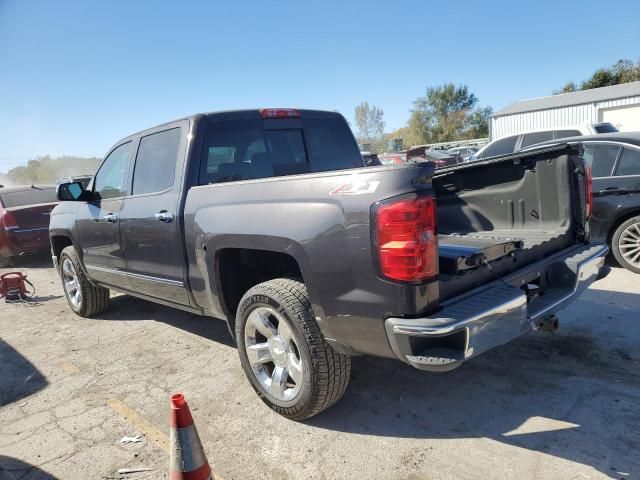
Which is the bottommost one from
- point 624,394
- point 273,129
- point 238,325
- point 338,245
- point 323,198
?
point 624,394

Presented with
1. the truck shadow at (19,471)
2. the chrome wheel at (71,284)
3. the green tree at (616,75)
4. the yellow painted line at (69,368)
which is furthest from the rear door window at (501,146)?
the green tree at (616,75)

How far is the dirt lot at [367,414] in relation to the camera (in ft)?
8.17

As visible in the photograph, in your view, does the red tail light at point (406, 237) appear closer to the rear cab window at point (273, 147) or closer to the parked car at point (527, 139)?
the rear cab window at point (273, 147)

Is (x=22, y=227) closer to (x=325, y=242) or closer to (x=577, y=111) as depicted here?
(x=325, y=242)

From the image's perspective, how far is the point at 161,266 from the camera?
12.6 ft

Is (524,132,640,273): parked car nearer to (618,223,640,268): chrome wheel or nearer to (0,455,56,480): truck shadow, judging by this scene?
(618,223,640,268): chrome wheel

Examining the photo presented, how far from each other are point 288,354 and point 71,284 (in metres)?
4.14

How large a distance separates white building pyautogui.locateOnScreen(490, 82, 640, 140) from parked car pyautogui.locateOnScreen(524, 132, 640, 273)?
1922 cm

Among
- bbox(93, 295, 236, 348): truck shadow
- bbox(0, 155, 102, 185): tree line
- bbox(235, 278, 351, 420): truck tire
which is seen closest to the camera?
bbox(235, 278, 351, 420): truck tire

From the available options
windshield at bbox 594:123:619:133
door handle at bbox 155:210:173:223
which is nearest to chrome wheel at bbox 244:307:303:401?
door handle at bbox 155:210:173:223

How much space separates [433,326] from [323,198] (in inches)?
34.0

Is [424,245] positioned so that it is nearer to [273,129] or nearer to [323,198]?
[323,198]

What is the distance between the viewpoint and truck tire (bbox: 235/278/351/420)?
2676 mm

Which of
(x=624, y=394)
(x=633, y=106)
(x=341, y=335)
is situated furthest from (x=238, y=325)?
(x=633, y=106)
